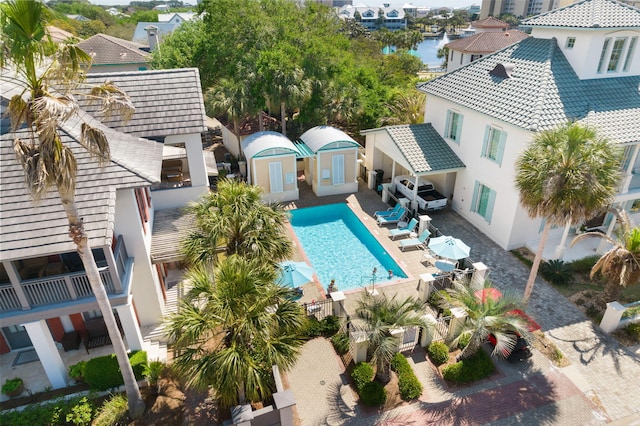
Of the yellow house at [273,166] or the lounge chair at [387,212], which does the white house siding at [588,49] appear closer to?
the lounge chair at [387,212]

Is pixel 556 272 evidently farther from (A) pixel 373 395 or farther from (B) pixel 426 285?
(A) pixel 373 395

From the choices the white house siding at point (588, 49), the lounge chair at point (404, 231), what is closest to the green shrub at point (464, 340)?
the lounge chair at point (404, 231)

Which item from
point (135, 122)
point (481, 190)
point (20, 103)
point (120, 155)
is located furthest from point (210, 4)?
point (20, 103)

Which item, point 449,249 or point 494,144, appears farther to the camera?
point 494,144

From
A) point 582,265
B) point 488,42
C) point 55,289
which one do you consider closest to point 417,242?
point 582,265

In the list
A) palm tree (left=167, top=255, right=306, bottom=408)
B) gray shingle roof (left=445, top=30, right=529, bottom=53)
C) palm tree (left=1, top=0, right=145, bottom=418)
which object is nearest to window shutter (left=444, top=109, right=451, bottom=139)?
palm tree (left=167, top=255, right=306, bottom=408)
